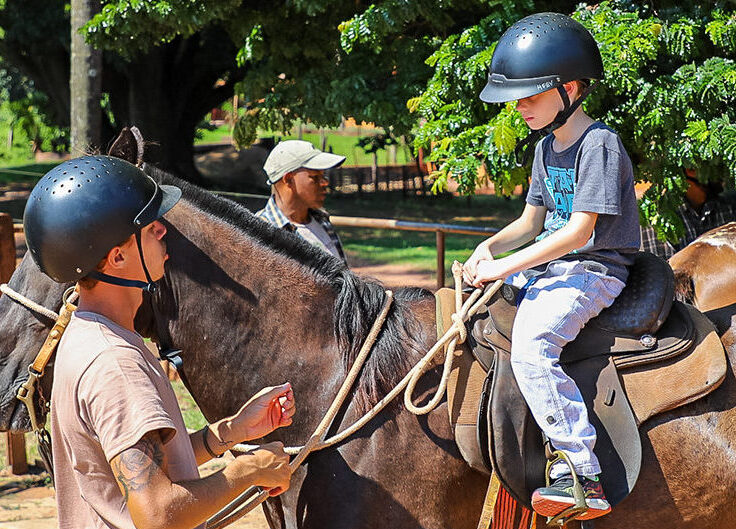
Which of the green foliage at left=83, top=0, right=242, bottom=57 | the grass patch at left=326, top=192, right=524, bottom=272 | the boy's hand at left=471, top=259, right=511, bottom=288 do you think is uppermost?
the green foliage at left=83, top=0, right=242, bottom=57

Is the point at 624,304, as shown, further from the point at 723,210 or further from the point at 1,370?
the point at 723,210

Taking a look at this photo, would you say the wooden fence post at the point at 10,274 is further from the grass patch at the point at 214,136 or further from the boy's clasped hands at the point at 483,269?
the grass patch at the point at 214,136

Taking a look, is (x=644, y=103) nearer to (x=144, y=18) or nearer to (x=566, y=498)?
(x=566, y=498)

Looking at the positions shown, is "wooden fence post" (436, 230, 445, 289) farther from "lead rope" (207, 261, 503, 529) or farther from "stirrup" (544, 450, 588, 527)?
"stirrup" (544, 450, 588, 527)

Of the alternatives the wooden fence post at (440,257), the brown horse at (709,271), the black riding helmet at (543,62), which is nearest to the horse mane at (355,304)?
the black riding helmet at (543,62)

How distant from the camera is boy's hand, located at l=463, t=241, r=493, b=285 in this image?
2.79m

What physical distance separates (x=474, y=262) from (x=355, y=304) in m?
0.45

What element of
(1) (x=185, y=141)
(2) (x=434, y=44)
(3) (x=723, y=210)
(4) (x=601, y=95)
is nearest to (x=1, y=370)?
Result: (4) (x=601, y=95)

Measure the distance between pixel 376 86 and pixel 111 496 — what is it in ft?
19.7

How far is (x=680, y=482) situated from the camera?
8.89 feet

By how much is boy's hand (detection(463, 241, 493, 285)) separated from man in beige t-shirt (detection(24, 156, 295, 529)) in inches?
39.5

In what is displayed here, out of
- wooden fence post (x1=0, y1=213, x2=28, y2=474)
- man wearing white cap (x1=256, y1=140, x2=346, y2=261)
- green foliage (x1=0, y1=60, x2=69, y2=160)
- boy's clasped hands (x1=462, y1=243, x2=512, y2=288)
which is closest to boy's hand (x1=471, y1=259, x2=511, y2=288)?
boy's clasped hands (x1=462, y1=243, x2=512, y2=288)

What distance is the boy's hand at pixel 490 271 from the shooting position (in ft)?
8.76

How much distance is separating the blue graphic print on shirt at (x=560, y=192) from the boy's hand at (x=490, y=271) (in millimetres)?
315
